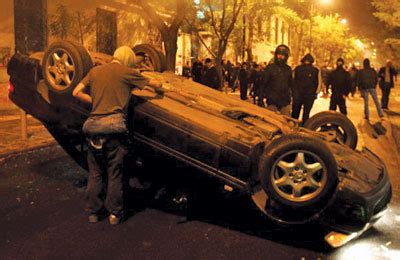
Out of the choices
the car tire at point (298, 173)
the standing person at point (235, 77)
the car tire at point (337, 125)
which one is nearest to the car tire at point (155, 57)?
the car tire at point (337, 125)

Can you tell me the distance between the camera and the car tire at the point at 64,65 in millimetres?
4988

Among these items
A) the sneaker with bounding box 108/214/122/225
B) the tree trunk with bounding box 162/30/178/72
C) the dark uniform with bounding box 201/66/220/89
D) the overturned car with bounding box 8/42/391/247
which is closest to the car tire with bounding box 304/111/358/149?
the overturned car with bounding box 8/42/391/247

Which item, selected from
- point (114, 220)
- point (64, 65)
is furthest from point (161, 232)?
point (64, 65)

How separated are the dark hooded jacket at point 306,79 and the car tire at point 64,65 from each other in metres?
4.93

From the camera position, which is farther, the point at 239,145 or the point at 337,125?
the point at 337,125

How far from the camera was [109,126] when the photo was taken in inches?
178

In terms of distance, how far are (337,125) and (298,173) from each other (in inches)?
79.7

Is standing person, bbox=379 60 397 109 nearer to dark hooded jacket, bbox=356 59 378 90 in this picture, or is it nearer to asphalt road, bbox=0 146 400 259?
dark hooded jacket, bbox=356 59 378 90

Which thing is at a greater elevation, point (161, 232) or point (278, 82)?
point (278, 82)

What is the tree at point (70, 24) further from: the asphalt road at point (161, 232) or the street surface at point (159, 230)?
the asphalt road at point (161, 232)

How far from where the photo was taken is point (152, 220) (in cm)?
492

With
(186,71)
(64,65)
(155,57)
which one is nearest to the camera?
(64,65)

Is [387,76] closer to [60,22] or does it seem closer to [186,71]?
[60,22]

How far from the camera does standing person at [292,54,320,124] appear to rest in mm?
8891
